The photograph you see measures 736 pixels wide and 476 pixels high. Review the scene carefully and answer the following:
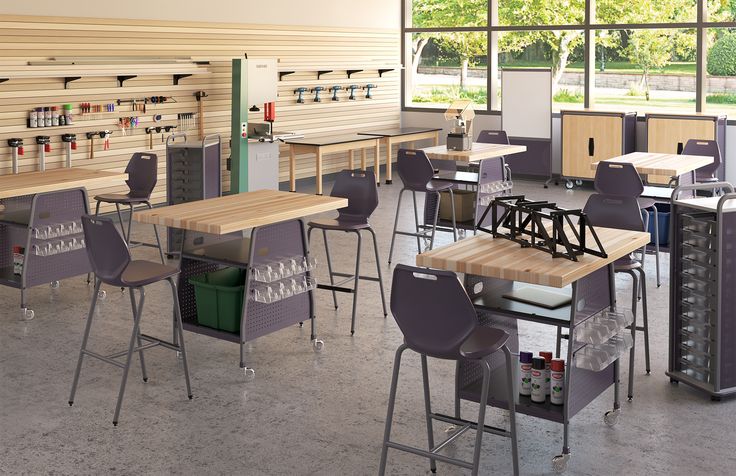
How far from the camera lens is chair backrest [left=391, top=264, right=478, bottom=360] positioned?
3512 millimetres

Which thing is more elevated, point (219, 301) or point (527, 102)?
point (527, 102)

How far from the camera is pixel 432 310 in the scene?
3.56 m

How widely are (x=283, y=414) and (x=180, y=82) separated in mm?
6313

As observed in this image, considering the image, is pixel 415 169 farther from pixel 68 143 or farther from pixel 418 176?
pixel 68 143

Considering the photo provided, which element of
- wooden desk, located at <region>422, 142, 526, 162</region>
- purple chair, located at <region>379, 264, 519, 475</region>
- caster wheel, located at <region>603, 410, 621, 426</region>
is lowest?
caster wheel, located at <region>603, 410, 621, 426</region>

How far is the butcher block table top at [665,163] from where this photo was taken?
7469 millimetres

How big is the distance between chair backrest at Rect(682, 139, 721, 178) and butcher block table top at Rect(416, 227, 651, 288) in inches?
183

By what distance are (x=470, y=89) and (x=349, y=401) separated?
30.5ft

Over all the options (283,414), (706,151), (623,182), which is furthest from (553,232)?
(706,151)

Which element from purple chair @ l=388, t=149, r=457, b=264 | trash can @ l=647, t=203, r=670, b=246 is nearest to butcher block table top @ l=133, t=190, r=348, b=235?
purple chair @ l=388, t=149, r=457, b=264

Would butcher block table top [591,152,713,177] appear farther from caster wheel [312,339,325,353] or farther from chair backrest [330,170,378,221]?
caster wheel [312,339,325,353]

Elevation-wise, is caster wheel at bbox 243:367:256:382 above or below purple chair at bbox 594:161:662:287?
below

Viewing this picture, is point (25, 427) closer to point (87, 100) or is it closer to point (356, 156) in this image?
point (87, 100)

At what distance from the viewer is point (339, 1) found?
491 inches
